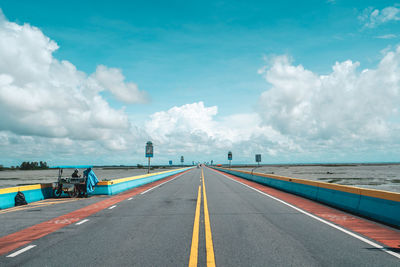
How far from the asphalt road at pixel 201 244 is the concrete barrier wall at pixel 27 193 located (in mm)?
3543

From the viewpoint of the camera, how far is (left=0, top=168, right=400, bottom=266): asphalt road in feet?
16.8

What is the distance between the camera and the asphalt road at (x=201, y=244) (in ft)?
16.8

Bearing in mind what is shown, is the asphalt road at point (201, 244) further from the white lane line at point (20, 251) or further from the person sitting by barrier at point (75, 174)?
the person sitting by barrier at point (75, 174)

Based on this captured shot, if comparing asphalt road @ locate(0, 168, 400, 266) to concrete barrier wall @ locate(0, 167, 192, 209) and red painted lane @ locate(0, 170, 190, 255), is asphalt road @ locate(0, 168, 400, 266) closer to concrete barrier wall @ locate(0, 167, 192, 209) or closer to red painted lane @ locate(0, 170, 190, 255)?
red painted lane @ locate(0, 170, 190, 255)

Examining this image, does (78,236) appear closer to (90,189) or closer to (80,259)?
(80,259)

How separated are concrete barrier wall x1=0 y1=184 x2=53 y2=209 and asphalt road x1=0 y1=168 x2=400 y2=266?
11.6 ft

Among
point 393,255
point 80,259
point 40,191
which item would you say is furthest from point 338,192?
point 40,191

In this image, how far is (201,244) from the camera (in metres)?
6.22

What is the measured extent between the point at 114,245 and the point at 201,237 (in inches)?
84.1

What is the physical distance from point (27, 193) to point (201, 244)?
11.7 metres

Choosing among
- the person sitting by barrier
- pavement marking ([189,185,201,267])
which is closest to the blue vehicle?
the person sitting by barrier

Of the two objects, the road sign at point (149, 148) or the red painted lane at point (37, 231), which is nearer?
the red painted lane at point (37, 231)

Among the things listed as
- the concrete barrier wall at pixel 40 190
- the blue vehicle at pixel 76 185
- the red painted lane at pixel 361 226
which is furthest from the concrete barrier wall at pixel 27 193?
the red painted lane at pixel 361 226

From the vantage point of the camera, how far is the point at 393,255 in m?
5.48
